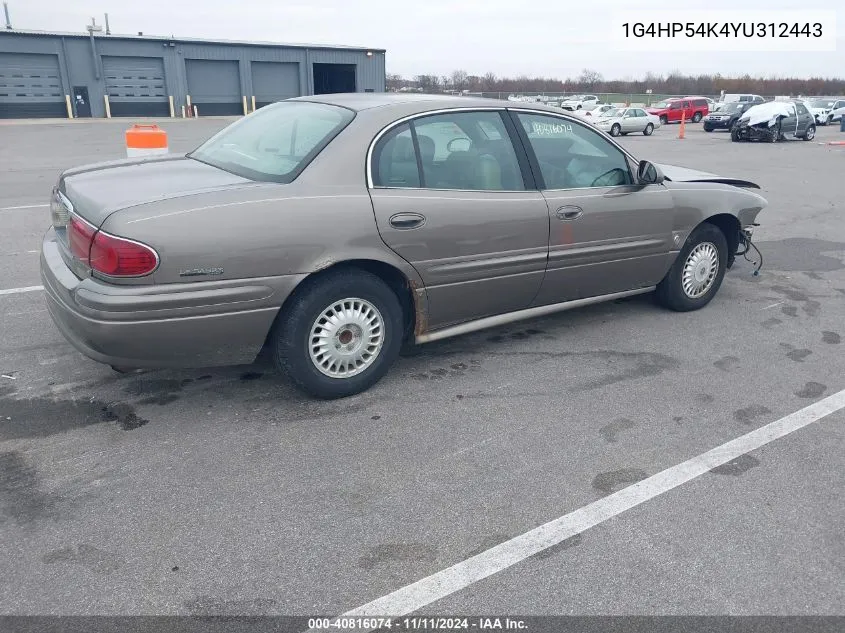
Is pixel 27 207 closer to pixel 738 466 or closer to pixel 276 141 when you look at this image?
pixel 276 141

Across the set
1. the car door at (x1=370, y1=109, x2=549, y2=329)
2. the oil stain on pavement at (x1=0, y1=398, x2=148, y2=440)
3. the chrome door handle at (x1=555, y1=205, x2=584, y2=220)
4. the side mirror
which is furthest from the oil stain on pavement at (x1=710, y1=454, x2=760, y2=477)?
the oil stain on pavement at (x1=0, y1=398, x2=148, y2=440)

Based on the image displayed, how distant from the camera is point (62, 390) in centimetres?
388

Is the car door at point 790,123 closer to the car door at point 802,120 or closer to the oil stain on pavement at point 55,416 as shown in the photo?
the car door at point 802,120

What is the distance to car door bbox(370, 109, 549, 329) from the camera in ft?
12.5

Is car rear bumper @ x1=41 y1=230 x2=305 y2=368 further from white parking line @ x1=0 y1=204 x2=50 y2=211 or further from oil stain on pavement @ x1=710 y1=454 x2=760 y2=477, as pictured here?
white parking line @ x1=0 y1=204 x2=50 y2=211

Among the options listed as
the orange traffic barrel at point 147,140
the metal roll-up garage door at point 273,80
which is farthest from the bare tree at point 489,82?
the orange traffic barrel at point 147,140

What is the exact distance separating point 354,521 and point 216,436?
1.00 metres

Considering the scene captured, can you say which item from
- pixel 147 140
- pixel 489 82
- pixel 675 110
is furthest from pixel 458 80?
pixel 147 140

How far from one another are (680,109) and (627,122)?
9.75 meters

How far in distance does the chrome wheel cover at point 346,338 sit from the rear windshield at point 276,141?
74 centimetres

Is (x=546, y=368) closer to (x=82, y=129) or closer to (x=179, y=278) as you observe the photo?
(x=179, y=278)

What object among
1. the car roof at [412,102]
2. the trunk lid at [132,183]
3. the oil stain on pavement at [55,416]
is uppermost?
the car roof at [412,102]

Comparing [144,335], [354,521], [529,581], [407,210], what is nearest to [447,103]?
[407,210]

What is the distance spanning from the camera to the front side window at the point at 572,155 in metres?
4.42
